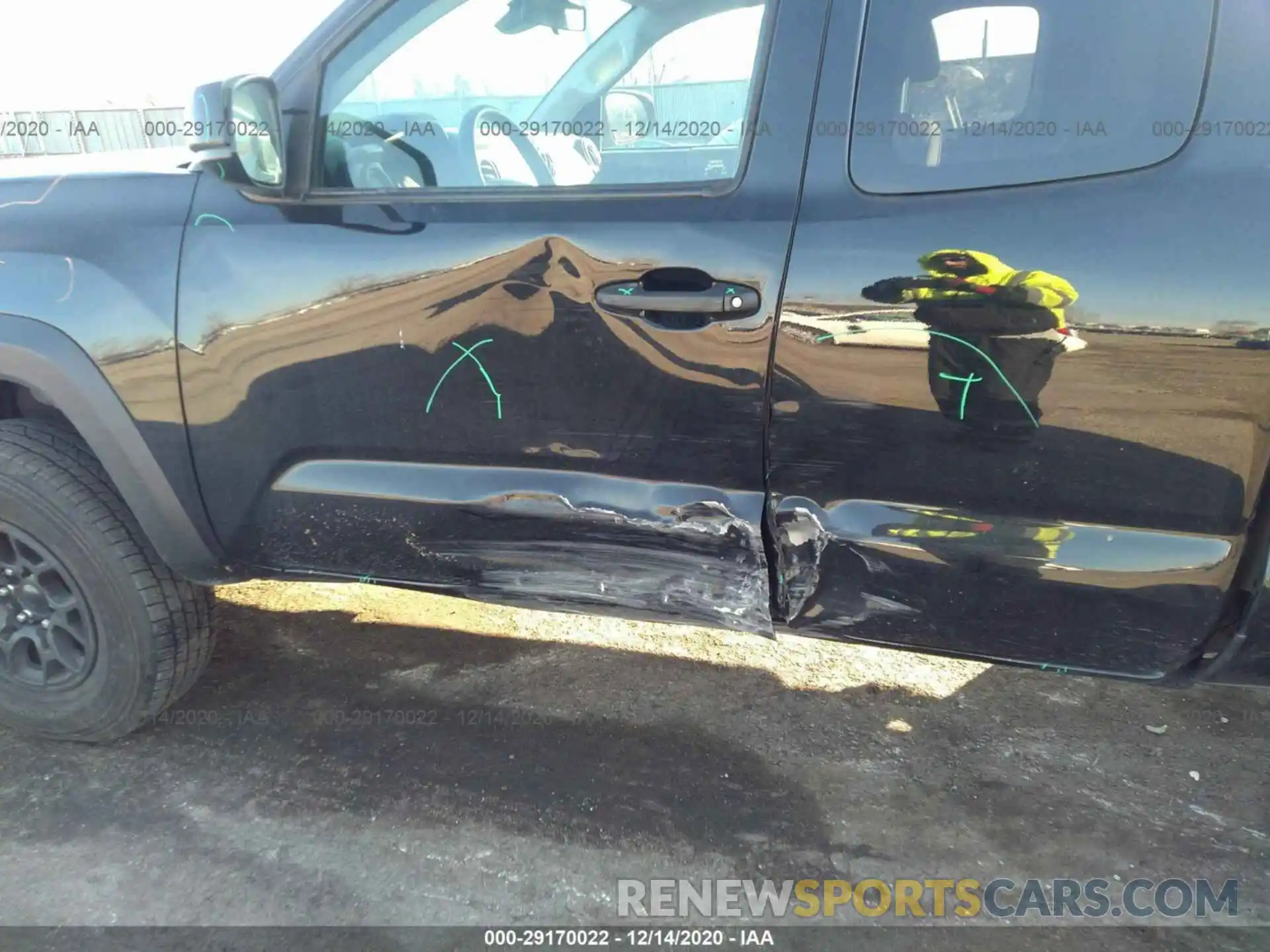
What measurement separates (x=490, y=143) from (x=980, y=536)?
1417 mm

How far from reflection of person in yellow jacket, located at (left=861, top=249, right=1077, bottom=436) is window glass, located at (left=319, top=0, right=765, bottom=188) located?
0.64 metres

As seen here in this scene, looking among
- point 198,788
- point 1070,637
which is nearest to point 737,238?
point 1070,637

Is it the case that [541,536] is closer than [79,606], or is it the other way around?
[541,536]

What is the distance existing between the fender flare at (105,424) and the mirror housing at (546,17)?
1272mm

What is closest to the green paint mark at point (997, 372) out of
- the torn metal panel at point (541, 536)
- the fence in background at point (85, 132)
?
the torn metal panel at point (541, 536)

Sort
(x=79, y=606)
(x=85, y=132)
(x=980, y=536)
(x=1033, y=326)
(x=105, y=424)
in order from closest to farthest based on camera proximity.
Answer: (x=1033, y=326) → (x=980, y=536) → (x=105, y=424) → (x=79, y=606) → (x=85, y=132)

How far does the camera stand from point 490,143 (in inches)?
79.4

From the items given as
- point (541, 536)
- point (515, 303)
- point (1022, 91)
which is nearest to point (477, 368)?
point (515, 303)

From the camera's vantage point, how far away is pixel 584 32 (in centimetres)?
203

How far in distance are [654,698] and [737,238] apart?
1515 millimetres

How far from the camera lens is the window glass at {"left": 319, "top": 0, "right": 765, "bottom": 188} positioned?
6.27 feet

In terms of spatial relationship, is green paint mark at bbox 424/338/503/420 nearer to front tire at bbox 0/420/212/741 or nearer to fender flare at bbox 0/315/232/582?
fender flare at bbox 0/315/232/582

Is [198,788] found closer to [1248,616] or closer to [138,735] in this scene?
[138,735]

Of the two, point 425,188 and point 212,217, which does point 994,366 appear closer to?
point 425,188
